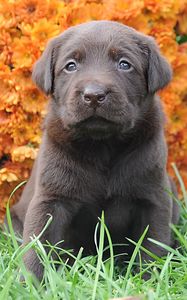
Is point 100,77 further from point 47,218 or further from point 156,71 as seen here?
point 47,218

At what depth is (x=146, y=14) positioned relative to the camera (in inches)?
195

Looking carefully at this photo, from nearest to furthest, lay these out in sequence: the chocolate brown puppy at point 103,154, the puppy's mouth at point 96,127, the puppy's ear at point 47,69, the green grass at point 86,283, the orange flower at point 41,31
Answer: the green grass at point 86,283 < the puppy's mouth at point 96,127 < the chocolate brown puppy at point 103,154 < the puppy's ear at point 47,69 < the orange flower at point 41,31

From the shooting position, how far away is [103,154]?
392cm

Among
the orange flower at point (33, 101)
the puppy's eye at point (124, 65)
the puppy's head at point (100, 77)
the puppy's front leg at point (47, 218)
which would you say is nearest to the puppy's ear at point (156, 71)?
the puppy's head at point (100, 77)

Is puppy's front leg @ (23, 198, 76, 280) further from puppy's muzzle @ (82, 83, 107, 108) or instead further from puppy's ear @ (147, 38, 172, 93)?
puppy's ear @ (147, 38, 172, 93)

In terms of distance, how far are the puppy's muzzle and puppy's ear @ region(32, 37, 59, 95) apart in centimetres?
46

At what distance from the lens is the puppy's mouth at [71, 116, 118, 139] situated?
3.62 m

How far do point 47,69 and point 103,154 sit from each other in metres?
0.56

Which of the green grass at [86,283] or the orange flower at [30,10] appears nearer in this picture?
the green grass at [86,283]

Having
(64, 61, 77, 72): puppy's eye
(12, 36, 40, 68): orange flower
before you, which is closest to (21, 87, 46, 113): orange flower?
(12, 36, 40, 68): orange flower

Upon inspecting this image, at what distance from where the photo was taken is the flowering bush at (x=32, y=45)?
480 centimetres

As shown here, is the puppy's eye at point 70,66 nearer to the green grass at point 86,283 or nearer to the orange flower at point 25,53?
the green grass at point 86,283

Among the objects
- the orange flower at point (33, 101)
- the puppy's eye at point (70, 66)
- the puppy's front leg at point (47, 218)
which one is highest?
the puppy's eye at point (70, 66)

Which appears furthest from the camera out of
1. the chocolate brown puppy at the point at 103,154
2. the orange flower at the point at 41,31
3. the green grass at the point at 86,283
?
the orange flower at the point at 41,31
